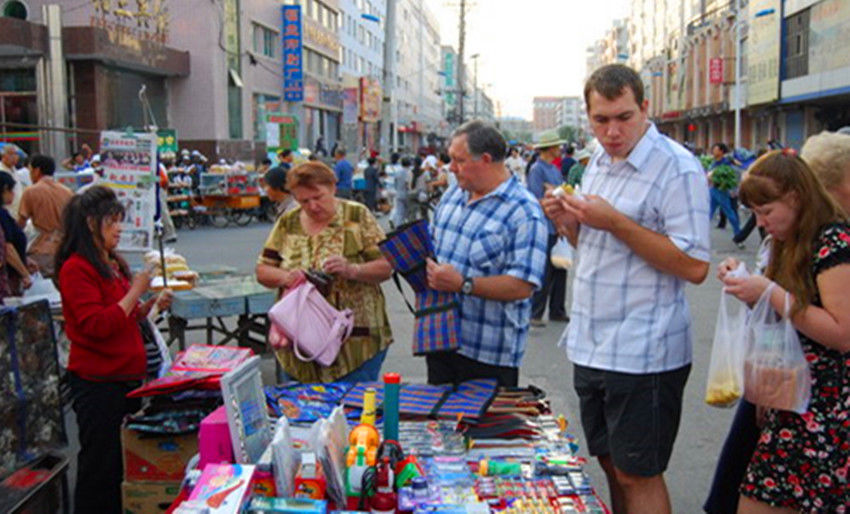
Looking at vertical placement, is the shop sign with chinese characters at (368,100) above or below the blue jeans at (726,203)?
above

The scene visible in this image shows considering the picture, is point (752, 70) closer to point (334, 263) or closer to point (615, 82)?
Answer: point (334, 263)

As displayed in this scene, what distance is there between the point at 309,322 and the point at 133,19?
28.9 m

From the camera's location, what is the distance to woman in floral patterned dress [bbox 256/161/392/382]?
429 centimetres

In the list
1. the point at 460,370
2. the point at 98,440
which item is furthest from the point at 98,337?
the point at 460,370

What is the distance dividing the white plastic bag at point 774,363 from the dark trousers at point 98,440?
9.73 feet

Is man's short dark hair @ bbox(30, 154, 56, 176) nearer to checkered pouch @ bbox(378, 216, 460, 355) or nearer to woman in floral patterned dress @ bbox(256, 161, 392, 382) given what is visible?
woman in floral patterned dress @ bbox(256, 161, 392, 382)

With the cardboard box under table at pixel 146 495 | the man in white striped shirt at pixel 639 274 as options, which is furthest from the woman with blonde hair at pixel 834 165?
the cardboard box under table at pixel 146 495

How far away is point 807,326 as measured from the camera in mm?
2666

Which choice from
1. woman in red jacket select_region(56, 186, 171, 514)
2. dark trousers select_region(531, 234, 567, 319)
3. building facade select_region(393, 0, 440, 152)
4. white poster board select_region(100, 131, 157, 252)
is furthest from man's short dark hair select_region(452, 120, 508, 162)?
building facade select_region(393, 0, 440, 152)

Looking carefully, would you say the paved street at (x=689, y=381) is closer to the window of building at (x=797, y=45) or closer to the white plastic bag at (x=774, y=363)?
the white plastic bag at (x=774, y=363)

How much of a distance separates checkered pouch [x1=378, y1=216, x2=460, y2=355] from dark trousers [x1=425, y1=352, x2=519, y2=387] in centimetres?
12

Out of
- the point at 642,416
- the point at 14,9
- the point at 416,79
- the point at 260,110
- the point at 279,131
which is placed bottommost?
the point at 642,416

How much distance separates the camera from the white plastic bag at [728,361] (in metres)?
2.84

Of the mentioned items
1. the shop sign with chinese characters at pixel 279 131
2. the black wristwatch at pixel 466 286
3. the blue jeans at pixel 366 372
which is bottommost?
the blue jeans at pixel 366 372
